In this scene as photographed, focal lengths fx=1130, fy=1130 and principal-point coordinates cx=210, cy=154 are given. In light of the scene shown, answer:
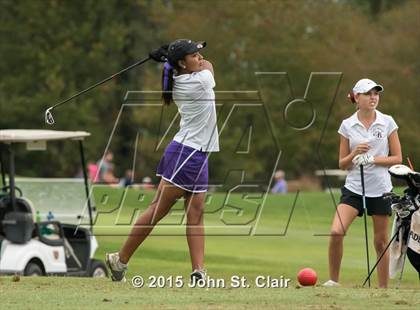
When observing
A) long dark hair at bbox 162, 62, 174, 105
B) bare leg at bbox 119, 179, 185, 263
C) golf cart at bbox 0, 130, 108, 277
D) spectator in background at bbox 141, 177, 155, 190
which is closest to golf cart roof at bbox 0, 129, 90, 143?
golf cart at bbox 0, 130, 108, 277

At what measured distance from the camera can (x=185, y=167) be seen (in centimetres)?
1009

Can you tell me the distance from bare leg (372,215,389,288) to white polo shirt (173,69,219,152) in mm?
1892

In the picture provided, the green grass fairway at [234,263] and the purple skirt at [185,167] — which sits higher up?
the purple skirt at [185,167]

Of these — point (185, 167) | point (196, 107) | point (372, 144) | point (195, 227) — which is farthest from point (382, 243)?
point (196, 107)

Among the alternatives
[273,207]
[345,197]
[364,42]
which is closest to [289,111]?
[364,42]

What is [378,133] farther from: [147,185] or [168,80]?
[147,185]

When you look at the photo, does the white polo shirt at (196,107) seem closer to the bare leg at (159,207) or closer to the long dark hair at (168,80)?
the long dark hair at (168,80)

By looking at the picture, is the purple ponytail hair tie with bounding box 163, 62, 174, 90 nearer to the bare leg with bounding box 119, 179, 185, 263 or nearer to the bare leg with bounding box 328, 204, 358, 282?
the bare leg with bounding box 119, 179, 185, 263

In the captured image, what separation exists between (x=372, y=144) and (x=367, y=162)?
0.20m

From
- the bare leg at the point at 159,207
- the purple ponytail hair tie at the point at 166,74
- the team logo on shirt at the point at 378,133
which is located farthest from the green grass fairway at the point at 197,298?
the purple ponytail hair tie at the point at 166,74

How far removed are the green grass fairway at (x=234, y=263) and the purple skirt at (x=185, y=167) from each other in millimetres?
975

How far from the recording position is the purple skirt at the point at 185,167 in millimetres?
10102

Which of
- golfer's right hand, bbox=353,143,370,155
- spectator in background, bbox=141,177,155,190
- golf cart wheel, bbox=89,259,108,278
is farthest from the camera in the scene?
spectator in background, bbox=141,177,155,190

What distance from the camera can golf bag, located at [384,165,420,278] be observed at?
33.5 ft
